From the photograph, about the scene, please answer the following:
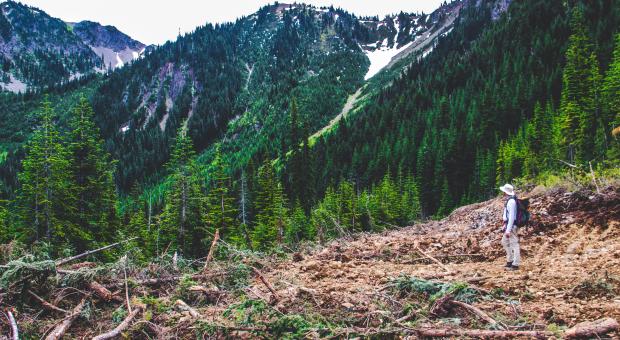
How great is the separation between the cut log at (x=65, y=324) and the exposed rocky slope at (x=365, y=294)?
0.28 ft

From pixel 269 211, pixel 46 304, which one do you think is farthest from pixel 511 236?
pixel 269 211

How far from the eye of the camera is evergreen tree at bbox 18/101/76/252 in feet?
62.6

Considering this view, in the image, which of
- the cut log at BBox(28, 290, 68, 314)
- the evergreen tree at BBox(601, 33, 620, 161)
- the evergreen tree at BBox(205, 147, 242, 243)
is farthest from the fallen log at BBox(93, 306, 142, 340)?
the evergreen tree at BBox(601, 33, 620, 161)

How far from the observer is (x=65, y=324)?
503 cm

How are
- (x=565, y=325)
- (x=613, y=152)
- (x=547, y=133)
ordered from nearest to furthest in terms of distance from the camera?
(x=565, y=325)
(x=613, y=152)
(x=547, y=133)

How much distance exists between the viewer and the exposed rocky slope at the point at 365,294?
4.46m

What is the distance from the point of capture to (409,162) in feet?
250

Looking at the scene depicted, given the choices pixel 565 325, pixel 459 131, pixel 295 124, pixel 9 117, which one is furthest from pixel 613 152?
pixel 9 117

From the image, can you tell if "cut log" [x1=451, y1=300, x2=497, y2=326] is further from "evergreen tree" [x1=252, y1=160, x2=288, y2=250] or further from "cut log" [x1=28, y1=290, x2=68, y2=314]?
"evergreen tree" [x1=252, y1=160, x2=288, y2=250]

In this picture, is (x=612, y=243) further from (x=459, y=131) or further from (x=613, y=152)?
(x=459, y=131)

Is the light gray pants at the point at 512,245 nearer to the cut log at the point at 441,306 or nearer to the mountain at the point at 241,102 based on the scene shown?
the cut log at the point at 441,306

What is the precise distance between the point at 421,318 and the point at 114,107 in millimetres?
217762

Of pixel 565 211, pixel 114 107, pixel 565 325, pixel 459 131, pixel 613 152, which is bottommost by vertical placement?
pixel 459 131

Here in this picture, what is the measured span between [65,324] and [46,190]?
1782 centimetres
